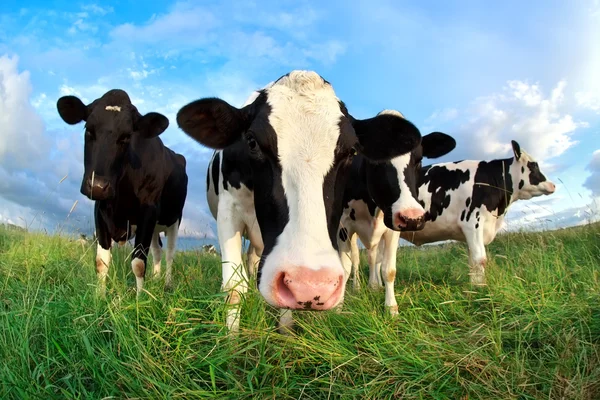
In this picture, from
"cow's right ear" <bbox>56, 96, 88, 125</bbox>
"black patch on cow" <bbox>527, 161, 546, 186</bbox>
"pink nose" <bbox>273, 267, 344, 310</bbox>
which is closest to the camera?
"pink nose" <bbox>273, 267, 344, 310</bbox>

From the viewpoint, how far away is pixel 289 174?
2.98 meters

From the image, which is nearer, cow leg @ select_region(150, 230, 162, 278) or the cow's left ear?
the cow's left ear

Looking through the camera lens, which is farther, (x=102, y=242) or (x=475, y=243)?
(x=475, y=243)

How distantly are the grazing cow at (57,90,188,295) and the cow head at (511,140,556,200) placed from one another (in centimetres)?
735

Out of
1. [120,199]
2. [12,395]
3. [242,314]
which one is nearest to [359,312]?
[242,314]

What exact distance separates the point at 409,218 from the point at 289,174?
107 inches

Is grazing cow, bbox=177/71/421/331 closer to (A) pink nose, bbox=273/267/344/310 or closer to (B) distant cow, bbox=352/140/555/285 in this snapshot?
(A) pink nose, bbox=273/267/344/310

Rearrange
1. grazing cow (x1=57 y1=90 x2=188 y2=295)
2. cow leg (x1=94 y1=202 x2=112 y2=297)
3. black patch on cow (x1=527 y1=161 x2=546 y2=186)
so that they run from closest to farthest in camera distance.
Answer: grazing cow (x1=57 y1=90 x2=188 y2=295), cow leg (x1=94 y1=202 x2=112 y2=297), black patch on cow (x1=527 y1=161 x2=546 y2=186)

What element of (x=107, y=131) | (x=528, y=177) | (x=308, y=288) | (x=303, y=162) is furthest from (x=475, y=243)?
(x=308, y=288)

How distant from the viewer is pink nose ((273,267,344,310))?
7.73 feet

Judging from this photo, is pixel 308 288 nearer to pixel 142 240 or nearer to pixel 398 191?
pixel 398 191

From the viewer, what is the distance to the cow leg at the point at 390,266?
17.4 ft

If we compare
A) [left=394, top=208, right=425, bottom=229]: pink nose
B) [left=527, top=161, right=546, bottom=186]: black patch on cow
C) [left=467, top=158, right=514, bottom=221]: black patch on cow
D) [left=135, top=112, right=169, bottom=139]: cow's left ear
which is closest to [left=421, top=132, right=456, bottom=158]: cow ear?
[left=467, top=158, right=514, bottom=221]: black patch on cow

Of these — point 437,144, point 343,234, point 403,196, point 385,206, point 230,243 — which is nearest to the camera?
point 230,243
